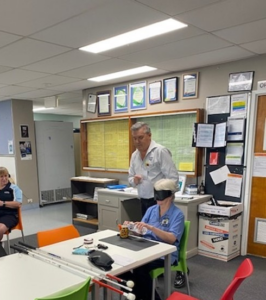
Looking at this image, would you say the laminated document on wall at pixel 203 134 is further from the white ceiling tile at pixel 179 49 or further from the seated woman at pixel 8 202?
the seated woman at pixel 8 202

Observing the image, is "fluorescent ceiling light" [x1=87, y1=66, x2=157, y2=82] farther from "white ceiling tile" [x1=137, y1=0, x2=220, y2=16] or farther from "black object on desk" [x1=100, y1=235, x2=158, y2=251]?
"black object on desk" [x1=100, y1=235, x2=158, y2=251]

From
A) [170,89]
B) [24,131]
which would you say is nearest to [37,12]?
[170,89]

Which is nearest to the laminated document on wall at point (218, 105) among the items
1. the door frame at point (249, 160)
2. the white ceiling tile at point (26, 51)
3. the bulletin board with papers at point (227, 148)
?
the bulletin board with papers at point (227, 148)

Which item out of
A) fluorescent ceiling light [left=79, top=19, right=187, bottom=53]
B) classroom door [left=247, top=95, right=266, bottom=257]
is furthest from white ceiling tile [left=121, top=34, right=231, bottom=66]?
classroom door [left=247, top=95, right=266, bottom=257]

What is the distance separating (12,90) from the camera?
5.20 metres

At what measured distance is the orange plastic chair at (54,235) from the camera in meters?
2.20

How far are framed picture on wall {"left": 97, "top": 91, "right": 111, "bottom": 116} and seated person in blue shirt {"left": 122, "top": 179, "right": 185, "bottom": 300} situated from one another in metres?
2.92

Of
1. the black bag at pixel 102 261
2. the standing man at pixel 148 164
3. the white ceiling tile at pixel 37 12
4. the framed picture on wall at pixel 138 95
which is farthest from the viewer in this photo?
the framed picture on wall at pixel 138 95

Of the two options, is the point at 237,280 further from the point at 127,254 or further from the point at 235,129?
the point at 235,129

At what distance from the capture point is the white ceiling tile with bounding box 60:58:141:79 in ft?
11.6

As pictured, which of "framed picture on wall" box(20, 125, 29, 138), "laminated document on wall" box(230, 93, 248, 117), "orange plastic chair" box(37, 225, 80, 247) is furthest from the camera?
"framed picture on wall" box(20, 125, 29, 138)

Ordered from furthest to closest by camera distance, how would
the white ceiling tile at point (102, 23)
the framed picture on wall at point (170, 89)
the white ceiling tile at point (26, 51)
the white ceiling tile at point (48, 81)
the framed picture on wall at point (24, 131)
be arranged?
the framed picture on wall at point (24, 131) < the white ceiling tile at point (48, 81) < the framed picture on wall at point (170, 89) < the white ceiling tile at point (26, 51) < the white ceiling tile at point (102, 23)

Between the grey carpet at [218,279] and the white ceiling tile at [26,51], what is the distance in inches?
100

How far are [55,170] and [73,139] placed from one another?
0.98 metres
